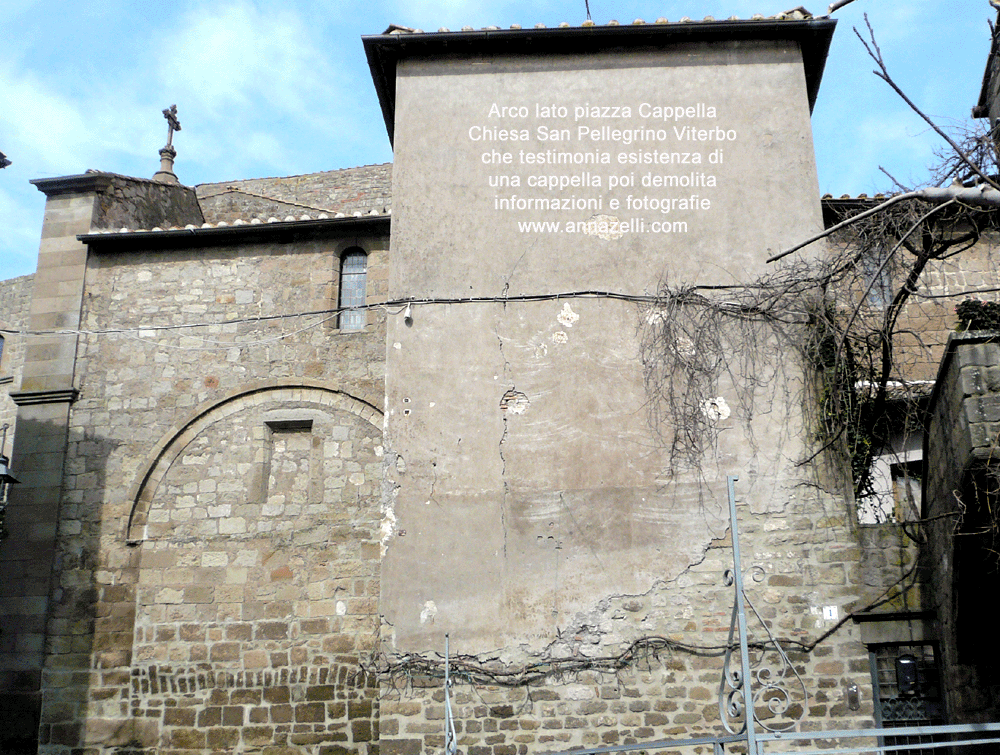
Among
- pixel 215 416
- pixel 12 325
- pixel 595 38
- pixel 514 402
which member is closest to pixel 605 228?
pixel 514 402

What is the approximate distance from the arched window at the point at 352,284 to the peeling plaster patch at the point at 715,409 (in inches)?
188

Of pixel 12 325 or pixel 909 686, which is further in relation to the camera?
pixel 12 325

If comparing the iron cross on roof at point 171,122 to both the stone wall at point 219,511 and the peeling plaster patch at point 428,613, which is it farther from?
the peeling plaster patch at point 428,613

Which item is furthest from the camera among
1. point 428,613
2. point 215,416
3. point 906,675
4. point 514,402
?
point 215,416

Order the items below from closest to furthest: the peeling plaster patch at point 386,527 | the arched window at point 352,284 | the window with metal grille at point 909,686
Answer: the peeling plaster patch at point 386,527 < the window with metal grille at point 909,686 < the arched window at point 352,284

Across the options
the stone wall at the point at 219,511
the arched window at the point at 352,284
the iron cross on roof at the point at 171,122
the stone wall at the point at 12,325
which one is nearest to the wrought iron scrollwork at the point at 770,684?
the stone wall at the point at 219,511

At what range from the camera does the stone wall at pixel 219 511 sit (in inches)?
413

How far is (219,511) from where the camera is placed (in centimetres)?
1114

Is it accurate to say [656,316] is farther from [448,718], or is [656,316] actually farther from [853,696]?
[448,718]

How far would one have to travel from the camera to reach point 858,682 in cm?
808

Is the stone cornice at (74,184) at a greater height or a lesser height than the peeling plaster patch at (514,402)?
greater

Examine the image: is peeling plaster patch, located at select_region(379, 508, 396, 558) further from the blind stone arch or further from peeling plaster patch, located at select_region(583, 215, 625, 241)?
peeling plaster patch, located at select_region(583, 215, 625, 241)

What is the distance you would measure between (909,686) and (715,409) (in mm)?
3096

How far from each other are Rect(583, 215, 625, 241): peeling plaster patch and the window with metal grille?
15.1 ft
